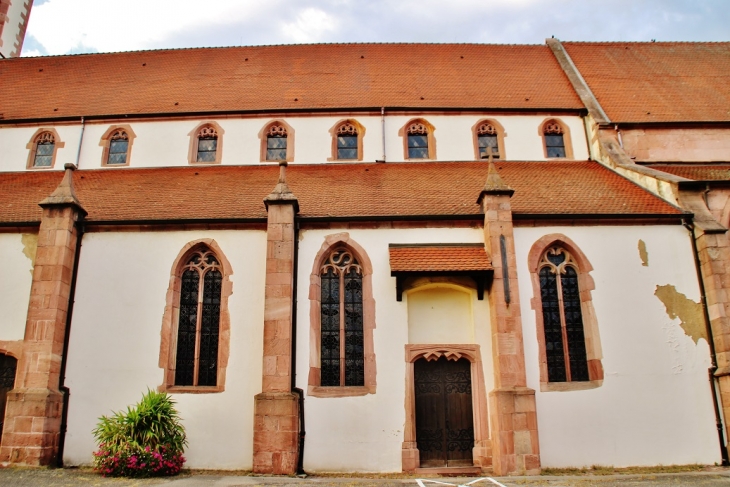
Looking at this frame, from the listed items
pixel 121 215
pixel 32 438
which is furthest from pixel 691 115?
pixel 32 438

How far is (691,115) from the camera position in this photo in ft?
57.6

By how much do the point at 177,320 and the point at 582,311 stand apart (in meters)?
8.80

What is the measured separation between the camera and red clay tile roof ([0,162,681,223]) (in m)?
13.4

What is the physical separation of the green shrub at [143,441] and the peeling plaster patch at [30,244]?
13.8ft

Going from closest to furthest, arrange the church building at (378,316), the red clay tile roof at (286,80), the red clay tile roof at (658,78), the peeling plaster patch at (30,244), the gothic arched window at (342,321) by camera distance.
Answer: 1. the church building at (378,316)
2. the gothic arched window at (342,321)
3. the peeling plaster patch at (30,244)
4. the red clay tile roof at (658,78)
5. the red clay tile roof at (286,80)

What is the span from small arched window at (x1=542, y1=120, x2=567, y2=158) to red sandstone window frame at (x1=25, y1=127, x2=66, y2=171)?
47.3 feet

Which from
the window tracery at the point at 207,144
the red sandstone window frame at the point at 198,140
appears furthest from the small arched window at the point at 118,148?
the window tracery at the point at 207,144

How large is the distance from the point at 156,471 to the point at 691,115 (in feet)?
56.3

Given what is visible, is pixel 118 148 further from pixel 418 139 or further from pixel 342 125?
pixel 418 139

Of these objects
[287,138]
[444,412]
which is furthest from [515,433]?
[287,138]

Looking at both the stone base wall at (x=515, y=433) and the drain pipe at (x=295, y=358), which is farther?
the drain pipe at (x=295, y=358)

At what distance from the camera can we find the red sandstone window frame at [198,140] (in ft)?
56.1

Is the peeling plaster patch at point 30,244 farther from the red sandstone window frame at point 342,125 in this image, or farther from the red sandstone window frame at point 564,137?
the red sandstone window frame at point 564,137

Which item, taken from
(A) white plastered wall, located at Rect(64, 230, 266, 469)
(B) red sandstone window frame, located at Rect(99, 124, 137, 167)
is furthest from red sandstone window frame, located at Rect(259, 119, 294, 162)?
(A) white plastered wall, located at Rect(64, 230, 266, 469)
